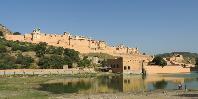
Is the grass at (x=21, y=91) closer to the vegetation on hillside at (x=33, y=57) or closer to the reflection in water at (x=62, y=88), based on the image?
the reflection in water at (x=62, y=88)

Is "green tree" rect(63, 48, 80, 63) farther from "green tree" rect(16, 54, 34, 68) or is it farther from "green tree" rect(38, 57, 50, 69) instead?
"green tree" rect(16, 54, 34, 68)

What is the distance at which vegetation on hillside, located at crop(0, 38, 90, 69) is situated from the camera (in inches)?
2891

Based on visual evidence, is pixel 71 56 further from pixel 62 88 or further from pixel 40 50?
pixel 62 88

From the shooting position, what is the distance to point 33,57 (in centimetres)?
8069

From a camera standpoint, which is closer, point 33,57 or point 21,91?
point 21,91

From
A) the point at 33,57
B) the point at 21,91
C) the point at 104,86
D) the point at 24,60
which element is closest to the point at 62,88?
the point at 104,86

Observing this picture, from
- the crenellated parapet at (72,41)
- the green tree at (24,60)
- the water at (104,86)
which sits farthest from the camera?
the crenellated parapet at (72,41)

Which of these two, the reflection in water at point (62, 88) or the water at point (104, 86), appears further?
the water at point (104, 86)

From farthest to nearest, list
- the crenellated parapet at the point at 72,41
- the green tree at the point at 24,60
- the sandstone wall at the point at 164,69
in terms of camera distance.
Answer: the crenellated parapet at the point at 72,41, the sandstone wall at the point at 164,69, the green tree at the point at 24,60

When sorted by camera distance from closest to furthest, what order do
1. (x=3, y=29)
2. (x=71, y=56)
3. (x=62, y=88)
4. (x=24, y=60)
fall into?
(x=62, y=88), (x=24, y=60), (x=71, y=56), (x=3, y=29)

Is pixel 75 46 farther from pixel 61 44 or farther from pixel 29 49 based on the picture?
pixel 29 49

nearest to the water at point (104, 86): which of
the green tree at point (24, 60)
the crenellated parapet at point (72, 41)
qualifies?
the green tree at point (24, 60)

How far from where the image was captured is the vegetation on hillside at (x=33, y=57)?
241ft

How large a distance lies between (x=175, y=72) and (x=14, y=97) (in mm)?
70112
